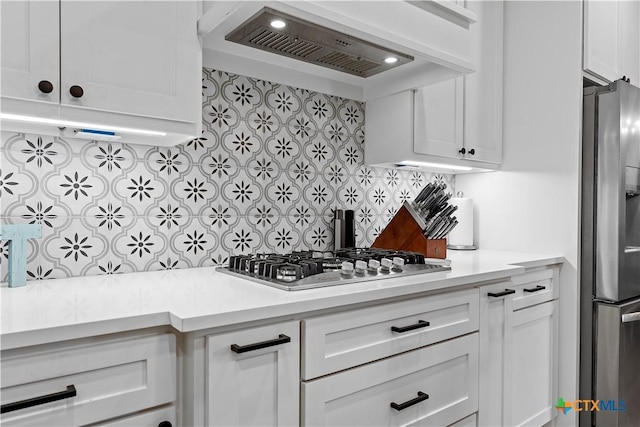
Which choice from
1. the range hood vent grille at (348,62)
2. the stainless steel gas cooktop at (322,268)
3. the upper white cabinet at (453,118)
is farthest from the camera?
the upper white cabinet at (453,118)

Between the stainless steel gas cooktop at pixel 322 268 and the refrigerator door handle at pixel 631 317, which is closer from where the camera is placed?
the stainless steel gas cooktop at pixel 322 268

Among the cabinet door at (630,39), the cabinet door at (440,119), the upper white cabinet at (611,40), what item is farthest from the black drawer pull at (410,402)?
the cabinet door at (630,39)

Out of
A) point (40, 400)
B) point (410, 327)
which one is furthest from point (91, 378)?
point (410, 327)

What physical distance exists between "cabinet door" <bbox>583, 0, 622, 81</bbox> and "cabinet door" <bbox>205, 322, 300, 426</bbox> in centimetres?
206

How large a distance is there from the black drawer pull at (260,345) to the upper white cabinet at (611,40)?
2041mm

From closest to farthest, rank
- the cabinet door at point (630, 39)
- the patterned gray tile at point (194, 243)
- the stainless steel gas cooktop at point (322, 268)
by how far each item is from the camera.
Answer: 1. the stainless steel gas cooktop at point (322, 268)
2. the patterned gray tile at point (194, 243)
3. the cabinet door at point (630, 39)

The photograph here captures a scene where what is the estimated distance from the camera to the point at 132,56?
1.24 meters

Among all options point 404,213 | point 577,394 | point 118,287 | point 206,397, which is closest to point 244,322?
point 206,397

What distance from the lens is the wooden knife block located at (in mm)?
1994

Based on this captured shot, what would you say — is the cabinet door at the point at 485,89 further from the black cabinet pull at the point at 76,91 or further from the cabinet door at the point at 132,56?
the black cabinet pull at the point at 76,91

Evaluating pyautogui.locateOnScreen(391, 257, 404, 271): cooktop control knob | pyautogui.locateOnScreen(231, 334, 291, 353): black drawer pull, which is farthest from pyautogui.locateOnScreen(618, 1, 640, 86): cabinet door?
pyautogui.locateOnScreen(231, 334, 291, 353): black drawer pull

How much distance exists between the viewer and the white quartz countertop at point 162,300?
91 centimetres

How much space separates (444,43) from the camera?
178 centimetres

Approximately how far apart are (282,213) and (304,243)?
18 cm
